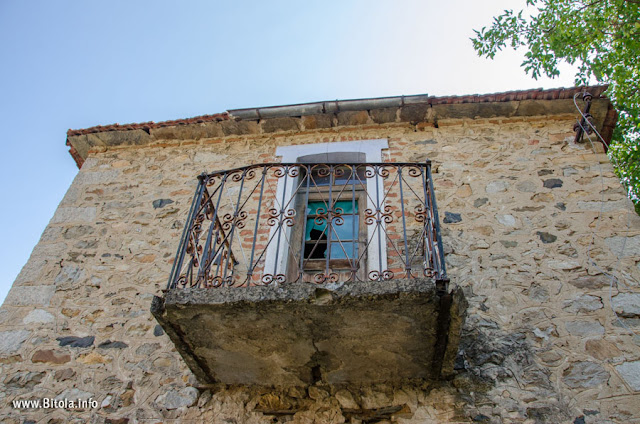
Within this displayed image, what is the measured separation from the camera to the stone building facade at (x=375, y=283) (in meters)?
3.62

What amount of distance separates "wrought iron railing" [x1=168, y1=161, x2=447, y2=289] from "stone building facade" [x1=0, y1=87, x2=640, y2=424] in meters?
0.46

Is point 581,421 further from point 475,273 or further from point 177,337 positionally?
point 177,337

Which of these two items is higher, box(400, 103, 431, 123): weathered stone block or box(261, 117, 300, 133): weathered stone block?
box(261, 117, 300, 133): weathered stone block

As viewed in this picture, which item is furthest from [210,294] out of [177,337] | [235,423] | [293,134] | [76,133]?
[76,133]

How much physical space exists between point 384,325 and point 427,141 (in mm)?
3077

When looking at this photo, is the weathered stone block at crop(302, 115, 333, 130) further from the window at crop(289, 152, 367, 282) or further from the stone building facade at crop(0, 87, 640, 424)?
the window at crop(289, 152, 367, 282)

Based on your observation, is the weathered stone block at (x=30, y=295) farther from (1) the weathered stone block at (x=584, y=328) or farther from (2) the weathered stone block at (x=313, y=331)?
(1) the weathered stone block at (x=584, y=328)

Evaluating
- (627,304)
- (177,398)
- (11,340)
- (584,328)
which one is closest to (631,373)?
(584,328)

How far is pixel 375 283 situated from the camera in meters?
3.23

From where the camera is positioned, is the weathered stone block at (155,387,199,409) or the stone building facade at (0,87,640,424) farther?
the weathered stone block at (155,387,199,409)

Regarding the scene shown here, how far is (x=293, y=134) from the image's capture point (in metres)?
6.25

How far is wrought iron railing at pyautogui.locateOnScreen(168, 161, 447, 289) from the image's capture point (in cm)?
401

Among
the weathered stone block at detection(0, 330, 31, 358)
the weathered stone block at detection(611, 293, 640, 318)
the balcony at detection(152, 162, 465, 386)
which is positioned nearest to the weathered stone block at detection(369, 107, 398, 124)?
the balcony at detection(152, 162, 465, 386)

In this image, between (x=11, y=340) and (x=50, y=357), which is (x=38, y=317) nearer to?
(x=11, y=340)
